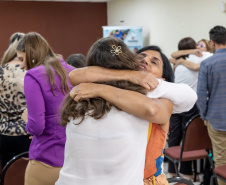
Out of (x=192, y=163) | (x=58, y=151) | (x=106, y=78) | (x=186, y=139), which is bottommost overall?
(x=192, y=163)

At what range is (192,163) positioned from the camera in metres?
3.71

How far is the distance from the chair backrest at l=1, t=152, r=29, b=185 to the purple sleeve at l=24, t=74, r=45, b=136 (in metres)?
0.25

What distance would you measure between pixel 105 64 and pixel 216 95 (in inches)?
75.4

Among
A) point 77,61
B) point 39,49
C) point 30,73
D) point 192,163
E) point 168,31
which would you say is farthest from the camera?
point 168,31

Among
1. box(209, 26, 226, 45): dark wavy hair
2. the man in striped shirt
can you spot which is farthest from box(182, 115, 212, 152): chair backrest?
box(209, 26, 226, 45): dark wavy hair

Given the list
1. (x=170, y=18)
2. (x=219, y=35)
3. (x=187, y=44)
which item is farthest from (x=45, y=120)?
(x=170, y=18)

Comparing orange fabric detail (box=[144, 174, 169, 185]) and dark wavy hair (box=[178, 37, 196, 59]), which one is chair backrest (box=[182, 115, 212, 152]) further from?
orange fabric detail (box=[144, 174, 169, 185])

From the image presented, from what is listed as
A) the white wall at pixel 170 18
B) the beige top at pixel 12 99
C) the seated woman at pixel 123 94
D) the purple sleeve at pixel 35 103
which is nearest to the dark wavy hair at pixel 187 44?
the white wall at pixel 170 18

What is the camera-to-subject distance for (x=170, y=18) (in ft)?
21.8

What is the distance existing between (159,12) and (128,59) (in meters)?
6.21

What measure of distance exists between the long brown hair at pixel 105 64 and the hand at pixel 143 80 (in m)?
0.02

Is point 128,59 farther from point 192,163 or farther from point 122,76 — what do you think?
point 192,163

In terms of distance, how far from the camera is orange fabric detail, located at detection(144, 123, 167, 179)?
1.10m

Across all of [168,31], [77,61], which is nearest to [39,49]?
[77,61]
